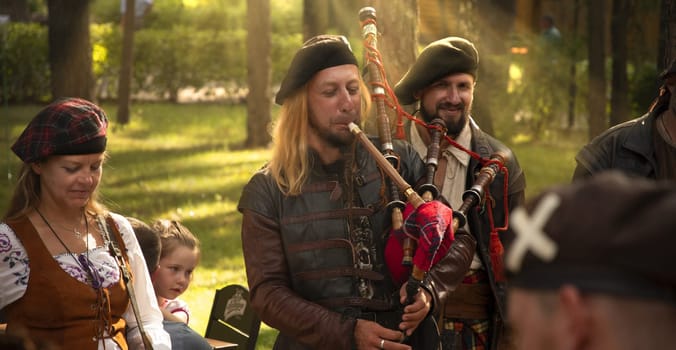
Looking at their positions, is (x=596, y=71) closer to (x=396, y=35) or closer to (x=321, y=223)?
(x=396, y=35)

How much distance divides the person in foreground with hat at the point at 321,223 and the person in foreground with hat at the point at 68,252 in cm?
51

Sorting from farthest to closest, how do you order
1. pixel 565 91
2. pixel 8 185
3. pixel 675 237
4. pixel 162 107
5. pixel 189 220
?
pixel 162 107 → pixel 565 91 → pixel 8 185 → pixel 189 220 → pixel 675 237

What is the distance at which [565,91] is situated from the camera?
18.9m

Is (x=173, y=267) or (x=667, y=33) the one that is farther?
(x=667, y=33)

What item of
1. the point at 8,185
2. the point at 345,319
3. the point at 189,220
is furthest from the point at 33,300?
the point at 8,185

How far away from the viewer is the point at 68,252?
14.0 feet

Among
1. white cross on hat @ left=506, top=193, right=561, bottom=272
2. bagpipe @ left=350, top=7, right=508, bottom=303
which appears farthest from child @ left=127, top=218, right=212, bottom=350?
white cross on hat @ left=506, top=193, right=561, bottom=272

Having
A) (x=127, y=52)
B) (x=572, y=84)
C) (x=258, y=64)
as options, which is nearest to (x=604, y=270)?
(x=258, y=64)

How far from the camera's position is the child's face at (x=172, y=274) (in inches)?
229

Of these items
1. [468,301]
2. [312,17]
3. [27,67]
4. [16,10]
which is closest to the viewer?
[468,301]

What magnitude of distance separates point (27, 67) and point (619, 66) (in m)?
12.5

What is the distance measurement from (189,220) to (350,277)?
860 cm

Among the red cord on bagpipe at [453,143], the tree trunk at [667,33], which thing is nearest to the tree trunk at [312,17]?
the tree trunk at [667,33]

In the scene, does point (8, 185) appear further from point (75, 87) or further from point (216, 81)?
point (216, 81)
